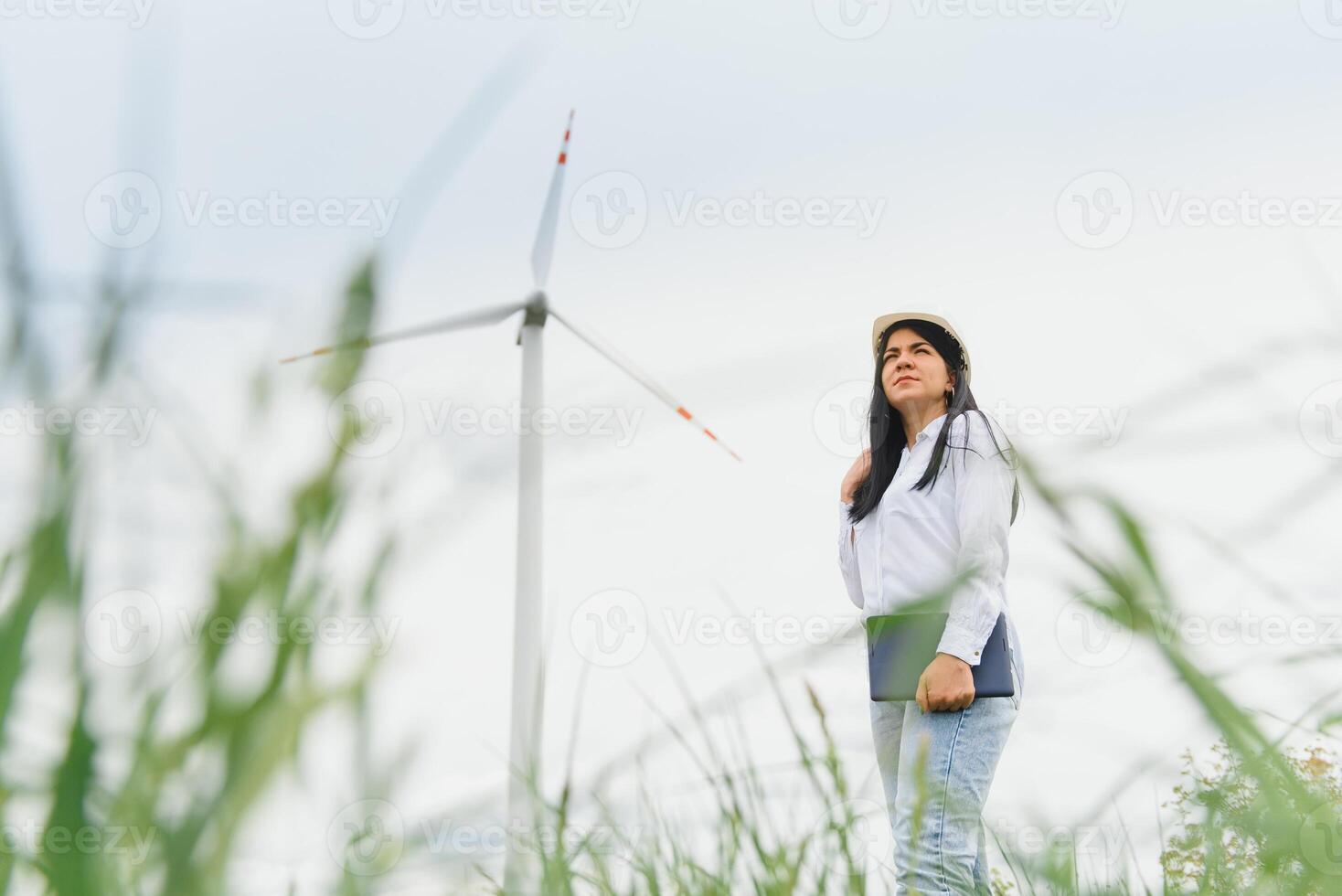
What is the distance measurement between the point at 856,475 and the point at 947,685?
121 cm

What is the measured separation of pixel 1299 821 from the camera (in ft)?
2.94

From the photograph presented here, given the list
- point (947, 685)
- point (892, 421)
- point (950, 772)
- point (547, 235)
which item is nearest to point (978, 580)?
point (947, 685)

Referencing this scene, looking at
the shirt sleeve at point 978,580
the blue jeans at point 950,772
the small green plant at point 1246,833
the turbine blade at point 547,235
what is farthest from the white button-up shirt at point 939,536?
the turbine blade at point 547,235

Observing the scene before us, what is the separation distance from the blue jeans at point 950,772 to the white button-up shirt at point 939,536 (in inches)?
7.4

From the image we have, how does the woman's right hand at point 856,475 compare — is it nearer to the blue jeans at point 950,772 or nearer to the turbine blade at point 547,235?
the blue jeans at point 950,772

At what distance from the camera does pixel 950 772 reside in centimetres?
347

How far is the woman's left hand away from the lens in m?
3.48

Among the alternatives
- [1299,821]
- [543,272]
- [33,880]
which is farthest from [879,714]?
[543,272]

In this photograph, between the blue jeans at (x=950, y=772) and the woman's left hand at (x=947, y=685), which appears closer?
the blue jeans at (x=950, y=772)

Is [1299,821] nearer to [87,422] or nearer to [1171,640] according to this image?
[1171,640]

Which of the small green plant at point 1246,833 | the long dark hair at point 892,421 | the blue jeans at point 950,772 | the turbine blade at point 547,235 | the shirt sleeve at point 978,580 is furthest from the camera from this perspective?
the turbine blade at point 547,235

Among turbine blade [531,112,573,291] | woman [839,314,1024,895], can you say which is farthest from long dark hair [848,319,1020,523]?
turbine blade [531,112,573,291]

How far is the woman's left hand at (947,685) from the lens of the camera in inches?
137

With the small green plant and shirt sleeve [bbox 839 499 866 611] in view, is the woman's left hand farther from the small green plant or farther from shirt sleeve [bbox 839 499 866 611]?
the small green plant
